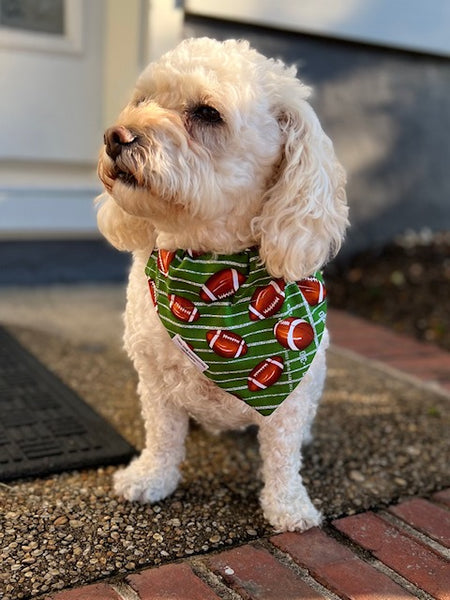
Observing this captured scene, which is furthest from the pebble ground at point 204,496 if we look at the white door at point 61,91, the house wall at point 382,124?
the house wall at point 382,124

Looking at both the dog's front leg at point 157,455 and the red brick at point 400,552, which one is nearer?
the red brick at point 400,552

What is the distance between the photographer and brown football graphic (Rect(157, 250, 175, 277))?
1978mm

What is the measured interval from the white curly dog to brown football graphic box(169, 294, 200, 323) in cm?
12

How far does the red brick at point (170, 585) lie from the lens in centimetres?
171

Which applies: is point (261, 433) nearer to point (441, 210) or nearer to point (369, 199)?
point (369, 199)

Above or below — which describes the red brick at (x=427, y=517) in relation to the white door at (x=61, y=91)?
below

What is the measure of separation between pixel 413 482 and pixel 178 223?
130 cm

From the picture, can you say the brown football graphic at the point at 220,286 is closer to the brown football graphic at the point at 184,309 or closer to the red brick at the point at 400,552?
the brown football graphic at the point at 184,309

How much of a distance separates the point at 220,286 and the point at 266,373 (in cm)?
29

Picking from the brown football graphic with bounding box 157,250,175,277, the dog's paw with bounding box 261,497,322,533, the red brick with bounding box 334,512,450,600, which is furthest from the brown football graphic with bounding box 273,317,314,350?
the red brick with bounding box 334,512,450,600

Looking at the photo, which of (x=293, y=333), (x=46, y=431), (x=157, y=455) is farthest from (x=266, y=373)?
(x=46, y=431)

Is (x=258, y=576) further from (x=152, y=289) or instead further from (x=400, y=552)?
(x=152, y=289)

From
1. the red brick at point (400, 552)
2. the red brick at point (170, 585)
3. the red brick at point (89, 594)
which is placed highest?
the red brick at point (89, 594)

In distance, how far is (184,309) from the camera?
193 centimetres
